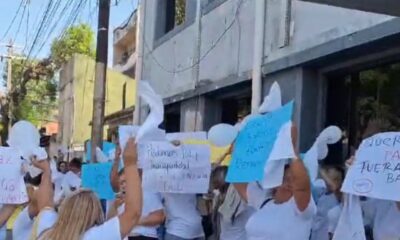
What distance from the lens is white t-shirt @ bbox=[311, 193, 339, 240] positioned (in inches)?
225

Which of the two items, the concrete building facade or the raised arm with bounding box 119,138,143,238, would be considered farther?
the concrete building facade

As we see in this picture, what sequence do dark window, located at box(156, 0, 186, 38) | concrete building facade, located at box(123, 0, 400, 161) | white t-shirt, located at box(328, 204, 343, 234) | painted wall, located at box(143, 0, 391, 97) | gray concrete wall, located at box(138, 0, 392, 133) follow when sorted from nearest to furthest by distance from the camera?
white t-shirt, located at box(328, 204, 343, 234), concrete building facade, located at box(123, 0, 400, 161), painted wall, located at box(143, 0, 391, 97), gray concrete wall, located at box(138, 0, 392, 133), dark window, located at box(156, 0, 186, 38)

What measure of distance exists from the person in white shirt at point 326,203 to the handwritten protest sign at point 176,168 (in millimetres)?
996

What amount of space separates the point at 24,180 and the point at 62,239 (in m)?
2.22

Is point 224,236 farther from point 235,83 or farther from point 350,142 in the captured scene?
point 235,83

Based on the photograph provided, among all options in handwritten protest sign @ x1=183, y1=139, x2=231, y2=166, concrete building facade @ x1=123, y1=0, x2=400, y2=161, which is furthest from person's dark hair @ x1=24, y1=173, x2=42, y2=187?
concrete building facade @ x1=123, y1=0, x2=400, y2=161

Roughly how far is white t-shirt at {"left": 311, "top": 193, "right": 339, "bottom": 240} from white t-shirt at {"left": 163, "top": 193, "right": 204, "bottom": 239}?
3.74 feet

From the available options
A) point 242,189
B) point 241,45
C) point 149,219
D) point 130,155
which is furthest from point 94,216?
point 241,45

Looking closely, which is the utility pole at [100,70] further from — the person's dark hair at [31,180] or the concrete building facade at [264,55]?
the person's dark hair at [31,180]

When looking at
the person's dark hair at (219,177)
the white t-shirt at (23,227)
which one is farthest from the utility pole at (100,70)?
the white t-shirt at (23,227)

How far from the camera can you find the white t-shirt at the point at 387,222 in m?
4.64

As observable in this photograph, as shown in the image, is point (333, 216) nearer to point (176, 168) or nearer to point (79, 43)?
point (176, 168)

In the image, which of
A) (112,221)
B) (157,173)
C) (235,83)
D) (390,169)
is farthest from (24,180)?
(235,83)

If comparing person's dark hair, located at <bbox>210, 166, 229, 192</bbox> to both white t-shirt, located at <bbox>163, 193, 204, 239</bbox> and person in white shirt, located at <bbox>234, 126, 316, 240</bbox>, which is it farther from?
person in white shirt, located at <bbox>234, 126, 316, 240</bbox>
